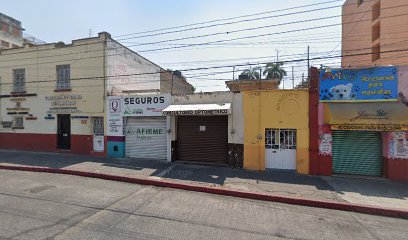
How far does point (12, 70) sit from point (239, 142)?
1518 cm

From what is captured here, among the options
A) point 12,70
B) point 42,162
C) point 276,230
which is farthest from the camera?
point 12,70

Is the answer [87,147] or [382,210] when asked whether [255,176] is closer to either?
[382,210]

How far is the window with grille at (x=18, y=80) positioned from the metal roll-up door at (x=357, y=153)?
59.1ft

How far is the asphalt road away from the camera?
15.9 ft

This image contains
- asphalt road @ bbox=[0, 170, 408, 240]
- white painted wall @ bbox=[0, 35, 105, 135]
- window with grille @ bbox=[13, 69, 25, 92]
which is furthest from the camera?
window with grille @ bbox=[13, 69, 25, 92]

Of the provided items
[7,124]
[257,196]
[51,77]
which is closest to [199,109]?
[257,196]

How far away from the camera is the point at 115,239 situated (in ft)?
14.8

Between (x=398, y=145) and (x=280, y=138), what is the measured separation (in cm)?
431

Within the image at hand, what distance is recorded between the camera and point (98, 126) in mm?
13633

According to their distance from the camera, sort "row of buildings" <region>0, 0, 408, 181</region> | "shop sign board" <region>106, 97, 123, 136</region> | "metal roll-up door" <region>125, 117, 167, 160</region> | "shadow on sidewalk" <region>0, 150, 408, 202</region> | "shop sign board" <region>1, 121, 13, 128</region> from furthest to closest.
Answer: "shop sign board" <region>1, 121, 13, 128</region>, "shop sign board" <region>106, 97, 123, 136</region>, "metal roll-up door" <region>125, 117, 167, 160</region>, "row of buildings" <region>0, 0, 408, 181</region>, "shadow on sidewalk" <region>0, 150, 408, 202</region>

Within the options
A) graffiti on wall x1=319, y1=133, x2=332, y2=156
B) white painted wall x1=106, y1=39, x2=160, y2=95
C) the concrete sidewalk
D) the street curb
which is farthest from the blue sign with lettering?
white painted wall x1=106, y1=39, x2=160, y2=95

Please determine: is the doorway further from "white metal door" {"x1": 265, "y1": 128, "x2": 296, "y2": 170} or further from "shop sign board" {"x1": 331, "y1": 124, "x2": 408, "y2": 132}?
"shop sign board" {"x1": 331, "y1": 124, "x2": 408, "y2": 132}

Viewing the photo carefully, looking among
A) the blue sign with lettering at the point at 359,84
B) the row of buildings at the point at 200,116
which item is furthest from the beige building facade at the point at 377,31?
the row of buildings at the point at 200,116

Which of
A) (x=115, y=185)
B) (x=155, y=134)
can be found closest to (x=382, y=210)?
(x=115, y=185)
